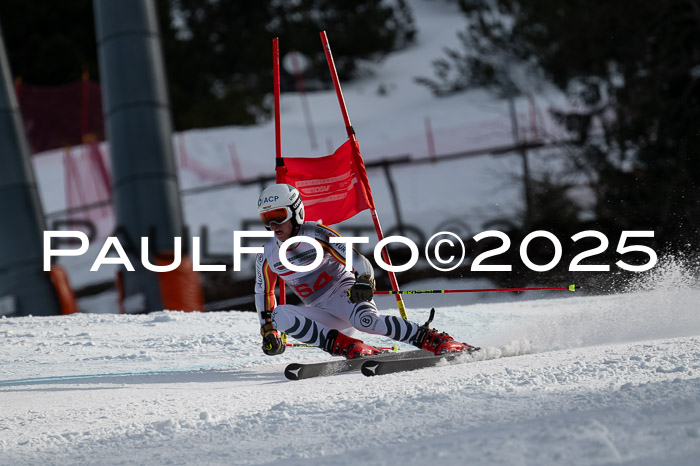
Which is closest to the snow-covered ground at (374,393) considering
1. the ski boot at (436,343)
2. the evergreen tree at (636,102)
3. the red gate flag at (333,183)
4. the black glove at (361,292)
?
the ski boot at (436,343)

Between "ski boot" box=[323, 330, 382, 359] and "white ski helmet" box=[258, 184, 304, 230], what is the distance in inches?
30.2

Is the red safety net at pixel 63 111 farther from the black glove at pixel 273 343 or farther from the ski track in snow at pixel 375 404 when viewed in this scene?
the black glove at pixel 273 343

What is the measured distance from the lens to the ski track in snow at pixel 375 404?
3141 mm

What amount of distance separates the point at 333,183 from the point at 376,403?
300cm

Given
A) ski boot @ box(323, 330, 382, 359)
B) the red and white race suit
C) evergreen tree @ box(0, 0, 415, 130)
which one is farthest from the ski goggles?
evergreen tree @ box(0, 0, 415, 130)

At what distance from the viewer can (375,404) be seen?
3.92 m

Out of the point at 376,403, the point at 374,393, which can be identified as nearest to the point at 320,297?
the point at 374,393

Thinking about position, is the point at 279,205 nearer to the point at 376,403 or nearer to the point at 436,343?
the point at 436,343

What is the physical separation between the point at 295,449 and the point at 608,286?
26.8 feet

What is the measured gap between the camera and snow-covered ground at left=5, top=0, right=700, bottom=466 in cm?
318

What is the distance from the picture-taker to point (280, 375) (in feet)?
18.6

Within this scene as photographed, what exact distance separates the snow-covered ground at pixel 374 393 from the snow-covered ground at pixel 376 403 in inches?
0.4

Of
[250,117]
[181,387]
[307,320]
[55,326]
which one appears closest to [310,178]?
[307,320]

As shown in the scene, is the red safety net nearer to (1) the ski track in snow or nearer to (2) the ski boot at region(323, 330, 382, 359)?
(1) the ski track in snow
